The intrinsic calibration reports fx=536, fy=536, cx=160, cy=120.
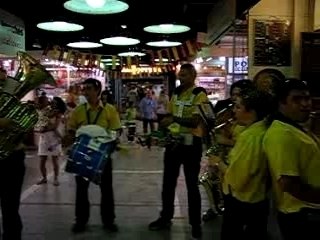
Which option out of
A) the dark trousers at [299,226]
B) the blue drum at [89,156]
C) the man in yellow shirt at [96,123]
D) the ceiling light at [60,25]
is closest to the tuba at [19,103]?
the blue drum at [89,156]

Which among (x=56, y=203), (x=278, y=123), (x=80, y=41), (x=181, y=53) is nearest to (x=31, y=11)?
(x=80, y=41)

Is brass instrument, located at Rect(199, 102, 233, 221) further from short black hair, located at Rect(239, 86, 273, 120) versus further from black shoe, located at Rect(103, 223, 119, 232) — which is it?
short black hair, located at Rect(239, 86, 273, 120)

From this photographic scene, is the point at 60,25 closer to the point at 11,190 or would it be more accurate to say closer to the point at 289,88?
the point at 11,190

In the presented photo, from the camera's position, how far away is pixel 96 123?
17.3ft

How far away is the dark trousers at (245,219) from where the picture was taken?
3234 mm

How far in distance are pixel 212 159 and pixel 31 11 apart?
217 inches

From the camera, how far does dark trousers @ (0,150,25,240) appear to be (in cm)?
416

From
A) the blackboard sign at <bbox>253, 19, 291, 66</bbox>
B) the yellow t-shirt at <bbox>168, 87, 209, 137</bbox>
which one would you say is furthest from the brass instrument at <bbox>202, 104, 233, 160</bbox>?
the blackboard sign at <bbox>253, 19, 291, 66</bbox>

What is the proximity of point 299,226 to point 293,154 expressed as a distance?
39 cm

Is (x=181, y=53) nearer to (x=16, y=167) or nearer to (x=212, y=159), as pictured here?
(x=212, y=159)

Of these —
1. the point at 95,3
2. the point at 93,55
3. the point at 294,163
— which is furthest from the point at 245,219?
the point at 93,55

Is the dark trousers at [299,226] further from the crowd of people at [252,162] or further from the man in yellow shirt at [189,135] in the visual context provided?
the man in yellow shirt at [189,135]

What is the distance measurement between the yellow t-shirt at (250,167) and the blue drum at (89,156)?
1945mm

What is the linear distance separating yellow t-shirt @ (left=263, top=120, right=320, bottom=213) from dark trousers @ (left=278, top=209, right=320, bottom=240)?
0.04 meters
